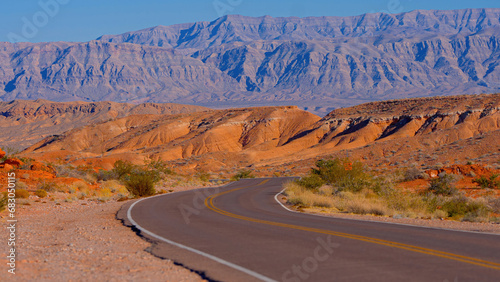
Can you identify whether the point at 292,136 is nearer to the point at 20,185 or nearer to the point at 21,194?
the point at 20,185

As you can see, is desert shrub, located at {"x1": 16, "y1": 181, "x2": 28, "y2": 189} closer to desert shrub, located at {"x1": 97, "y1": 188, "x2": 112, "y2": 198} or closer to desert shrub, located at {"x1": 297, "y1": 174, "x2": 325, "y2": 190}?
desert shrub, located at {"x1": 97, "y1": 188, "x2": 112, "y2": 198}

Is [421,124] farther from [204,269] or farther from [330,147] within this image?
[204,269]

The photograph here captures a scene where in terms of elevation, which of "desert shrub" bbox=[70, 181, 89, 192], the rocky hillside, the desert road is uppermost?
the desert road

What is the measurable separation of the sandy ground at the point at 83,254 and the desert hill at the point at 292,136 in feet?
133

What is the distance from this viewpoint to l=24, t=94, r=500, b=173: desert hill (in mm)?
66625

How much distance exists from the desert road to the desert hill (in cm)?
3858

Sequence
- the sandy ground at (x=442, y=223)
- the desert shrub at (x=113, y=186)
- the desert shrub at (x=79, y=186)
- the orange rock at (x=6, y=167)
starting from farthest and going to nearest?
the desert shrub at (x=113, y=186) < the orange rock at (x=6, y=167) < the desert shrub at (x=79, y=186) < the sandy ground at (x=442, y=223)

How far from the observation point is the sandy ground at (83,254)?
26.6 ft

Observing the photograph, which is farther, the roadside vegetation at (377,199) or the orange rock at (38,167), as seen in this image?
the orange rock at (38,167)

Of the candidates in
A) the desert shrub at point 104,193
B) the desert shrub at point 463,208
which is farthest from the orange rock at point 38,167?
the desert shrub at point 463,208

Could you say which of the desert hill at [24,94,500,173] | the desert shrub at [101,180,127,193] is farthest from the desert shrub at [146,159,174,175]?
the desert hill at [24,94,500,173]

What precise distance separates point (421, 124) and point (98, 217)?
72394 mm

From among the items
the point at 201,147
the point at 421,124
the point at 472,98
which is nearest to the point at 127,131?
the point at 201,147

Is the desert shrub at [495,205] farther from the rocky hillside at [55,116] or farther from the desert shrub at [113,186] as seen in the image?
the rocky hillside at [55,116]
